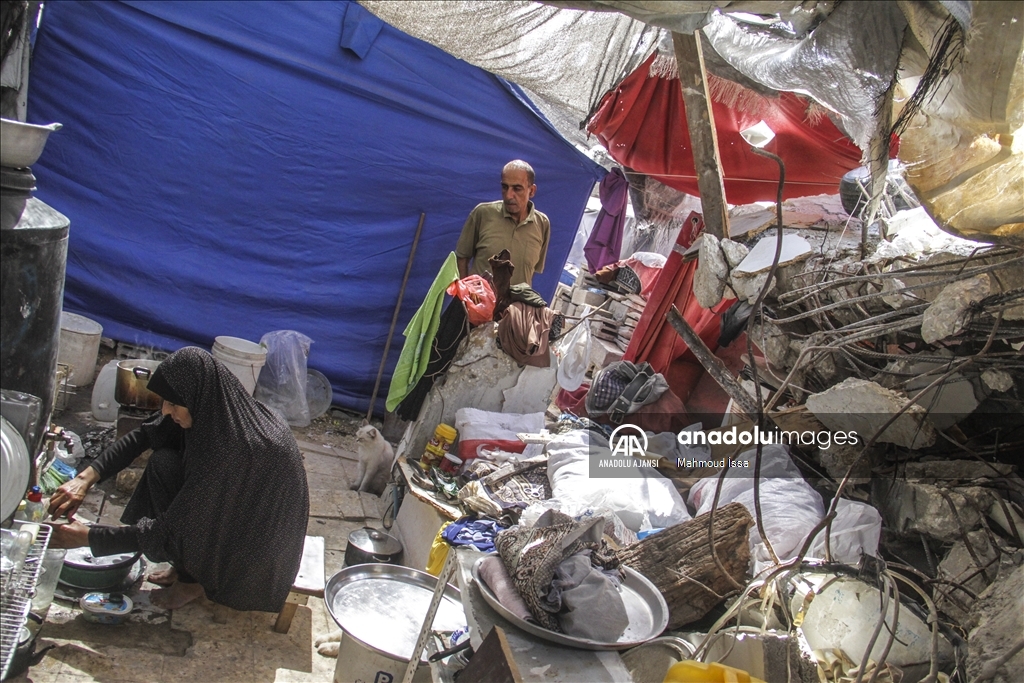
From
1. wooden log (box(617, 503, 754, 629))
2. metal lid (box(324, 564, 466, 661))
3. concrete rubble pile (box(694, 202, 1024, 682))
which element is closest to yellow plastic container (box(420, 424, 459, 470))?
metal lid (box(324, 564, 466, 661))

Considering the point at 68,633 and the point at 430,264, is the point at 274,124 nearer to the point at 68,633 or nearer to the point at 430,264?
the point at 430,264

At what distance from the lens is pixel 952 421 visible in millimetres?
3363

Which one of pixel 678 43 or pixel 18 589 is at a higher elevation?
pixel 678 43

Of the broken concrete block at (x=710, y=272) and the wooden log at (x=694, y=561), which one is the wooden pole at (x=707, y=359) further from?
the wooden log at (x=694, y=561)

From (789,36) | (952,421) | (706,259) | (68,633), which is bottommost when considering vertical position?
(68,633)

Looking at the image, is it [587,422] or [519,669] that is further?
[587,422]

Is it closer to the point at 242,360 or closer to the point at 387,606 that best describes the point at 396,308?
the point at 242,360

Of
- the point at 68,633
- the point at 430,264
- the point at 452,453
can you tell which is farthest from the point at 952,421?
the point at 430,264

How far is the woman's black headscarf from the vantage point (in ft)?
11.1

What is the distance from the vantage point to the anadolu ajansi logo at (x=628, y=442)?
448 cm

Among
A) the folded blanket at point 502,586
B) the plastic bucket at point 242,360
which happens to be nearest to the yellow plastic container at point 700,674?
the folded blanket at point 502,586

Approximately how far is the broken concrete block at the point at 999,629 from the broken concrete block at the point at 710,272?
1597 mm

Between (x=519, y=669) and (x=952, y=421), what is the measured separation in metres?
2.31

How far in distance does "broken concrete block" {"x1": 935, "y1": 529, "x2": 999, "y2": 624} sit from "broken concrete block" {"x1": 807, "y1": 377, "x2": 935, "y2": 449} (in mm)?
488
